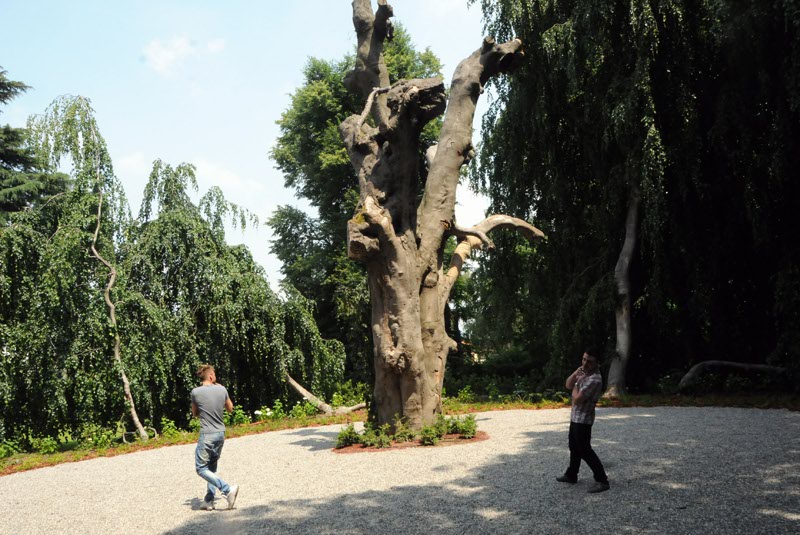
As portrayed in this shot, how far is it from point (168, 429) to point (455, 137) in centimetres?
812

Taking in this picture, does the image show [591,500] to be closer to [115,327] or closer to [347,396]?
[115,327]

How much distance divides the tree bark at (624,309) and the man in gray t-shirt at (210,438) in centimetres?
1019

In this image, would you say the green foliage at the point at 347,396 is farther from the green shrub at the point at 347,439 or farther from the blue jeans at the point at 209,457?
the blue jeans at the point at 209,457

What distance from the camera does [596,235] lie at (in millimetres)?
16281

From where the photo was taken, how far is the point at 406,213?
10.0m

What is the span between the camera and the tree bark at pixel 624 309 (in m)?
14.4

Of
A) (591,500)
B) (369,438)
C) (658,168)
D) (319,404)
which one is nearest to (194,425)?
(319,404)

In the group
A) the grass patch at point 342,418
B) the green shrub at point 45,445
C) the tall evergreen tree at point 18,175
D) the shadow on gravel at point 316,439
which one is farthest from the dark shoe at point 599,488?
the tall evergreen tree at point 18,175

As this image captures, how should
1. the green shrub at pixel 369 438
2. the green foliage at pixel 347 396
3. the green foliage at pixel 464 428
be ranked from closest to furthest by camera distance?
the green shrub at pixel 369 438 → the green foliage at pixel 464 428 → the green foliage at pixel 347 396

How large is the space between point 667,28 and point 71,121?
40.5 ft

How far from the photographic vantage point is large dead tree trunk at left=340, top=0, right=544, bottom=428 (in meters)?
9.43

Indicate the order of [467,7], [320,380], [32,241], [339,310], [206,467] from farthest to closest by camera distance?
[339,310] < [467,7] < [320,380] < [32,241] < [206,467]

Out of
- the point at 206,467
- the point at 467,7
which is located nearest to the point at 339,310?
the point at 467,7

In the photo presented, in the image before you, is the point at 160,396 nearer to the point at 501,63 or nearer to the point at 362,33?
the point at 362,33
